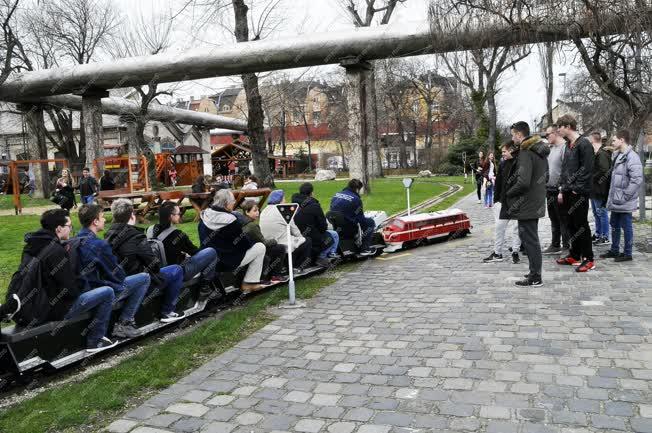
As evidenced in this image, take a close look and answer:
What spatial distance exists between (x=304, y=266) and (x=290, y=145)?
7156cm

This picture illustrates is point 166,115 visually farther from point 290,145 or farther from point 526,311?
point 290,145

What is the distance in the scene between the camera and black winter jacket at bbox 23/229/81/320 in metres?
4.79

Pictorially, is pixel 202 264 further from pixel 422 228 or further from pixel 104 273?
pixel 422 228

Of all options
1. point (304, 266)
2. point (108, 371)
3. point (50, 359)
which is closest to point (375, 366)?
point (108, 371)

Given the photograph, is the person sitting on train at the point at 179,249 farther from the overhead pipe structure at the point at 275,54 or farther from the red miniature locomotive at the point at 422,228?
the overhead pipe structure at the point at 275,54

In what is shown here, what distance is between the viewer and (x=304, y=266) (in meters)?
8.79

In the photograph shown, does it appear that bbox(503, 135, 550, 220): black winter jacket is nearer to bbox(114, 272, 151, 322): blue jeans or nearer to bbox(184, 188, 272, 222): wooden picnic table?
bbox(114, 272, 151, 322): blue jeans

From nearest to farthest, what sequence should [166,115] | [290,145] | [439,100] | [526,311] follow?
[526,311]
[166,115]
[439,100]
[290,145]

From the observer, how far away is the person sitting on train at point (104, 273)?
5.25 m

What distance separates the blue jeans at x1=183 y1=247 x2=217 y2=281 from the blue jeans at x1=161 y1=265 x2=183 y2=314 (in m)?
0.31

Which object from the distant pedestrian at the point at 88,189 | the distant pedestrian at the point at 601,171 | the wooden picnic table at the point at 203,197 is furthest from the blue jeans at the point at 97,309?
the distant pedestrian at the point at 88,189

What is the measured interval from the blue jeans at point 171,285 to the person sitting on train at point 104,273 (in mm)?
403

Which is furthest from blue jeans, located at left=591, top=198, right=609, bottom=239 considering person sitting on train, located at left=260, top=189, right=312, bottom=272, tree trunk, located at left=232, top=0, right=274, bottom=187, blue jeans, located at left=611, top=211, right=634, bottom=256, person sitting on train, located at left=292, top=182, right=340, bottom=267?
tree trunk, located at left=232, top=0, right=274, bottom=187

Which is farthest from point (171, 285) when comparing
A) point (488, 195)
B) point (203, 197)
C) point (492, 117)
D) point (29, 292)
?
point (492, 117)
